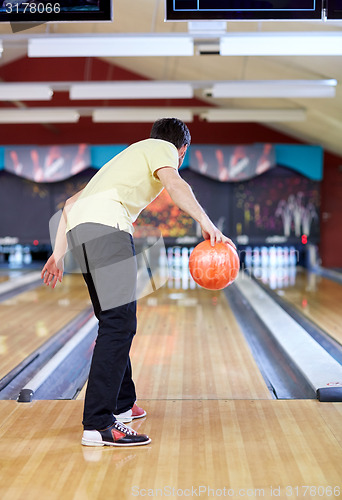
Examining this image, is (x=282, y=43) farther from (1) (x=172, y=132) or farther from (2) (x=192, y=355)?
(1) (x=172, y=132)

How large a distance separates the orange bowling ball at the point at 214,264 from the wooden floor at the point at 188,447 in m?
0.57

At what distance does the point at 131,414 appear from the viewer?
2.56 m

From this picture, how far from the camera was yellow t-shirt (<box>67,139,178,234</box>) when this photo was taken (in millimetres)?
2256

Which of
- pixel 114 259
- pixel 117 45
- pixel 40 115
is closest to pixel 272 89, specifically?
pixel 117 45

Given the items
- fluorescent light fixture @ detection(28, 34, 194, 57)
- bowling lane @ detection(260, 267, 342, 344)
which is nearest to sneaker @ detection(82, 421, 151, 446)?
bowling lane @ detection(260, 267, 342, 344)

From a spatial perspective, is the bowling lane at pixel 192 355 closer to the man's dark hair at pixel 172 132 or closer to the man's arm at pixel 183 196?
the man's arm at pixel 183 196

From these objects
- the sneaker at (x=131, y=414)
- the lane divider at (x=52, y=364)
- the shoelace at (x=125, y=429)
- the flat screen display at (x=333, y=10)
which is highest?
the flat screen display at (x=333, y=10)

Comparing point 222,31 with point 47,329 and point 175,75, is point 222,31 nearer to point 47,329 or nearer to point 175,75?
point 47,329

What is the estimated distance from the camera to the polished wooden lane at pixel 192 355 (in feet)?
10.4

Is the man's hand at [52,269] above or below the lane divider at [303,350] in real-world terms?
above

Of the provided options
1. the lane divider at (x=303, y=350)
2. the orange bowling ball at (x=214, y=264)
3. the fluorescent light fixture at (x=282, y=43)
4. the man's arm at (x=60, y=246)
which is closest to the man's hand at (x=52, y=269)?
the man's arm at (x=60, y=246)

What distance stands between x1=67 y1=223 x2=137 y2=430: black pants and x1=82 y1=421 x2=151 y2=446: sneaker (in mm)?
22

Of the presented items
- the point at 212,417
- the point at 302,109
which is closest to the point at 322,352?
the point at 212,417

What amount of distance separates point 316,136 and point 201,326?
16.6ft
